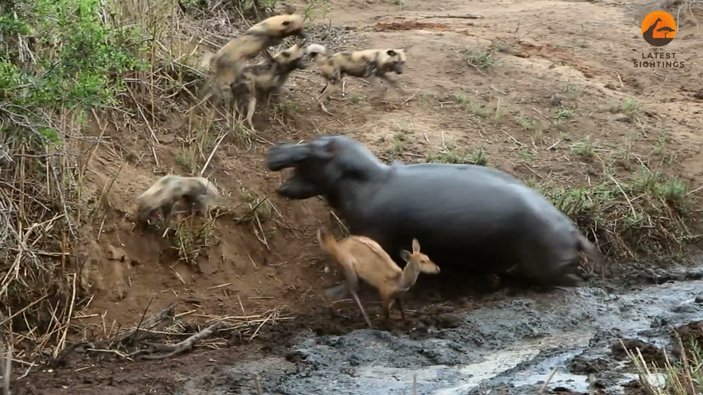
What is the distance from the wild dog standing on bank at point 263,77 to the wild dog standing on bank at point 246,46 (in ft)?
0.23

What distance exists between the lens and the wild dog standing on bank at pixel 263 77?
8.31m

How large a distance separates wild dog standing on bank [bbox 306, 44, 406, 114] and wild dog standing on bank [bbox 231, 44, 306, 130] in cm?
56

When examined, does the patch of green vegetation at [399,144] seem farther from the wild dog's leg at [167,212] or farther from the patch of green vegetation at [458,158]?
the wild dog's leg at [167,212]

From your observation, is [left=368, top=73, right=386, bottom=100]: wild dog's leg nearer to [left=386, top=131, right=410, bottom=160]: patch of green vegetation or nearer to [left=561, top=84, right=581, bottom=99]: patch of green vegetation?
[left=386, top=131, right=410, bottom=160]: patch of green vegetation

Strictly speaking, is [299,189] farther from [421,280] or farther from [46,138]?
[46,138]

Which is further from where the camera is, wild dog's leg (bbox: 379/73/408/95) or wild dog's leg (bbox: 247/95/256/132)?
wild dog's leg (bbox: 379/73/408/95)

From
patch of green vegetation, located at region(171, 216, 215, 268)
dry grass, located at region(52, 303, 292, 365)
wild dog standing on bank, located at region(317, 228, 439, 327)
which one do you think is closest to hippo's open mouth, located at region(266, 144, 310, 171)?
patch of green vegetation, located at region(171, 216, 215, 268)

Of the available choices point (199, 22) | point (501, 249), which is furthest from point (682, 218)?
point (199, 22)

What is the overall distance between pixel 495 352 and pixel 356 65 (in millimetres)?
3544

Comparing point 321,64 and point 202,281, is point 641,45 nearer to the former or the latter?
point 321,64

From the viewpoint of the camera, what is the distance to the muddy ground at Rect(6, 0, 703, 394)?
592 centimetres

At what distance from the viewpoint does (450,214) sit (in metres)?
7.07

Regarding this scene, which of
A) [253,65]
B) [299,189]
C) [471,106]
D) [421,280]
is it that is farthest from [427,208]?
[471,106]

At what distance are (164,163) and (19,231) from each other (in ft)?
5.42
